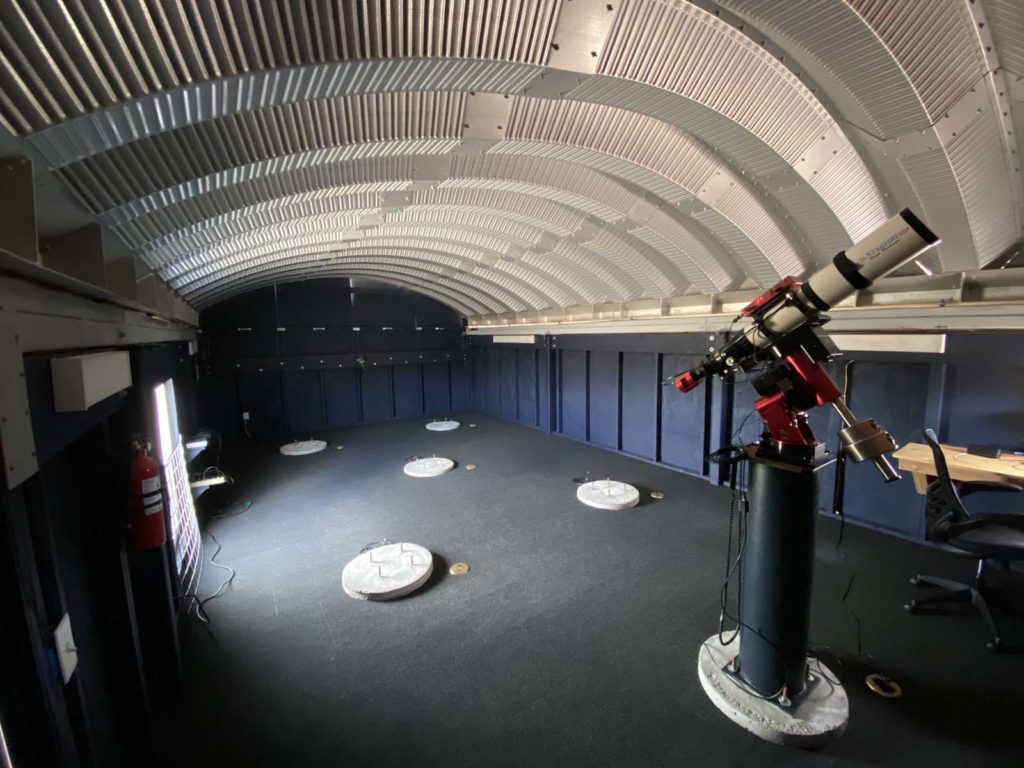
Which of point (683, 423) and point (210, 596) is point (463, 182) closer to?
point (210, 596)

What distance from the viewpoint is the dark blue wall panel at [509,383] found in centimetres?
930

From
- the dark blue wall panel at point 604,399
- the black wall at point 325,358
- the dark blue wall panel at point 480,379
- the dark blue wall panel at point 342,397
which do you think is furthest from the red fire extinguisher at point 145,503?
the dark blue wall panel at point 480,379

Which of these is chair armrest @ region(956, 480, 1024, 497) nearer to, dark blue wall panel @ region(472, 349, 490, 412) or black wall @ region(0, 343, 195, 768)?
black wall @ region(0, 343, 195, 768)

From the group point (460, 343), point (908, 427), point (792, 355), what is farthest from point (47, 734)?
point (460, 343)

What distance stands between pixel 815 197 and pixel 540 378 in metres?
5.87

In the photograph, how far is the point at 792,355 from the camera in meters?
1.82

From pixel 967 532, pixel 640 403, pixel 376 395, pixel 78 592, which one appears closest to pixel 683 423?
pixel 640 403

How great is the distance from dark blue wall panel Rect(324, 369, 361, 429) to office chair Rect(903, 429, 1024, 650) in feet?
29.9

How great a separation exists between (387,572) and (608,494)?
2682mm

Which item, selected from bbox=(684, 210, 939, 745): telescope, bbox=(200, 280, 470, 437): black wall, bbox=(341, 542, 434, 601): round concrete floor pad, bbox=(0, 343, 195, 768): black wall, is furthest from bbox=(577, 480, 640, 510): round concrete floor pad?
bbox=(200, 280, 470, 437): black wall

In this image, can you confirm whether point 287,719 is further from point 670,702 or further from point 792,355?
point 792,355

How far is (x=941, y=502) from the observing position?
9.04 ft

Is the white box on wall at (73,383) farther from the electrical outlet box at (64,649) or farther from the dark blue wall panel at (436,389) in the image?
the dark blue wall panel at (436,389)

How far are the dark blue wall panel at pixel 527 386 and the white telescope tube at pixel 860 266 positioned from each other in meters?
6.81
